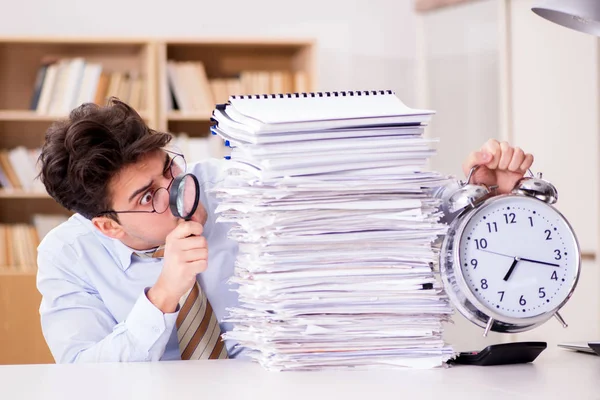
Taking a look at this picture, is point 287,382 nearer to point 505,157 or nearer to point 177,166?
point 505,157

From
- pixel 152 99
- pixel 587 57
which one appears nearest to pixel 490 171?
pixel 587 57

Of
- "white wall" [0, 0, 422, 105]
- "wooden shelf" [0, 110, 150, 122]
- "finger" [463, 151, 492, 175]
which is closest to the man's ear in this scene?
"finger" [463, 151, 492, 175]

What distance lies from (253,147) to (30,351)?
8.85 feet

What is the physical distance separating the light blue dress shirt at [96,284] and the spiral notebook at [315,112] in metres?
0.42

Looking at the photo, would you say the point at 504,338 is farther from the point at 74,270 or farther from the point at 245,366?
the point at 245,366

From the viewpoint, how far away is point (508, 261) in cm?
114

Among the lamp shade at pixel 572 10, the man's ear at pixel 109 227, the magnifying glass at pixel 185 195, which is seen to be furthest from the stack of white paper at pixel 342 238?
the man's ear at pixel 109 227

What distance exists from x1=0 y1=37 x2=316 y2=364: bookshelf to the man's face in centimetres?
250

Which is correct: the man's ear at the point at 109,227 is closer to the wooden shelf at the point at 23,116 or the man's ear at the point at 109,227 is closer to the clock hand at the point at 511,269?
the clock hand at the point at 511,269

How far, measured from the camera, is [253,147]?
3.65 feet

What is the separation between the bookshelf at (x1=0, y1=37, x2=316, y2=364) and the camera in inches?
159

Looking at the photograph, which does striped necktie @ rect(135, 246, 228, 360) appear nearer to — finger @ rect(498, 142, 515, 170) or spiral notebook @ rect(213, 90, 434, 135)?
spiral notebook @ rect(213, 90, 434, 135)

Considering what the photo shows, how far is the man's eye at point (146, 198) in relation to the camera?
1.54m

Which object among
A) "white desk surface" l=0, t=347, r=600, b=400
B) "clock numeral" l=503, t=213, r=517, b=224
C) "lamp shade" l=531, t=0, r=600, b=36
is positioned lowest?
"white desk surface" l=0, t=347, r=600, b=400
